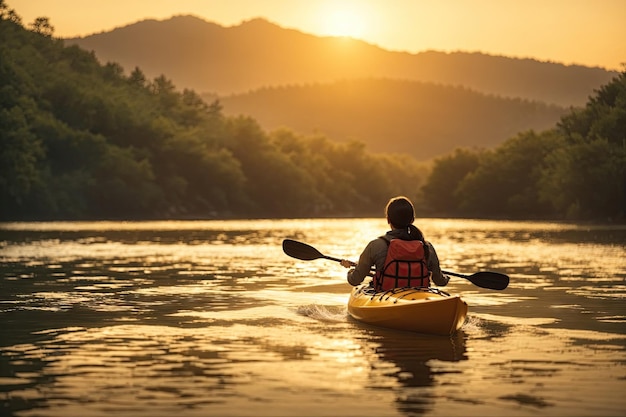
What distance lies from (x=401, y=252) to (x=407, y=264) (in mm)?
224

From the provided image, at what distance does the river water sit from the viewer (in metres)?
11.6

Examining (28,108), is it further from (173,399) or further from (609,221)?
(173,399)

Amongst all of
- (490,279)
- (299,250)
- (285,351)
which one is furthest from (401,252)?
(299,250)

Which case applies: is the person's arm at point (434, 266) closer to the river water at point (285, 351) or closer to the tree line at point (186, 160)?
the river water at point (285, 351)

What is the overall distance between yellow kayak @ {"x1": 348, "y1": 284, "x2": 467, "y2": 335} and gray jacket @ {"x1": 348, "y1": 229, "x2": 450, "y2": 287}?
39 centimetres

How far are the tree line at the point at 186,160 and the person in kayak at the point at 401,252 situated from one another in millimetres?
77037

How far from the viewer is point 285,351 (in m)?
15.5

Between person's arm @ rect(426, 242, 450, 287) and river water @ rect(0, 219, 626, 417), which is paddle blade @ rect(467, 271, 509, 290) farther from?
person's arm @ rect(426, 242, 450, 287)

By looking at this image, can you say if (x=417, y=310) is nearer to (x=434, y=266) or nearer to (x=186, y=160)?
(x=434, y=266)

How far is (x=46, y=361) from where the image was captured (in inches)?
571

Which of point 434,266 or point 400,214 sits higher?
point 400,214

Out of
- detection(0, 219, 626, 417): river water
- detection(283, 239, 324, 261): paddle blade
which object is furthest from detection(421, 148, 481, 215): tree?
detection(283, 239, 324, 261): paddle blade

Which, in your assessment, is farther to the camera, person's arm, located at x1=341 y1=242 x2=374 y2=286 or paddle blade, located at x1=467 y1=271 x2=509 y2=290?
paddle blade, located at x1=467 y1=271 x2=509 y2=290

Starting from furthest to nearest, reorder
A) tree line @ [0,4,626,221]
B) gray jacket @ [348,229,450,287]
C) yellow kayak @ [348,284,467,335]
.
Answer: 1. tree line @ [0,4,626,221]
2. gray jacket @ [348,229,450,287]
3. yellow kayak @ [348,284,467,335]
